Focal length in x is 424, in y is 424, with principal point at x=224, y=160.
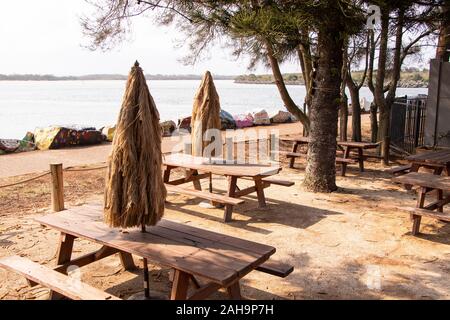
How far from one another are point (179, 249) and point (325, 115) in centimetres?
467

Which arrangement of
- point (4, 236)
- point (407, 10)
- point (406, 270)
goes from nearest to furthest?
point (406, 270) → point (4, 236) → point (407, 10)

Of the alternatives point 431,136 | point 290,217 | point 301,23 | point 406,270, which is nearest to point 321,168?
point 290,217

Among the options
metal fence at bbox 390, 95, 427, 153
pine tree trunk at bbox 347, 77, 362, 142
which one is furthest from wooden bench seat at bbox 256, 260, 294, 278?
pine tree trunk at bbox 347, 77, 362, 142

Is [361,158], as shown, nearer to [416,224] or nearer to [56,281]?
[416,224]

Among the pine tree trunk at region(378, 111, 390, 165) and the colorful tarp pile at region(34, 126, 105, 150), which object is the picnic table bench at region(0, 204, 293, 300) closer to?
the pine tree trunk at region(378, 111, 390, 165)

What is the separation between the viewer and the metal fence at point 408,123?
10609mm

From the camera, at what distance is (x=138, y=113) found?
293cm

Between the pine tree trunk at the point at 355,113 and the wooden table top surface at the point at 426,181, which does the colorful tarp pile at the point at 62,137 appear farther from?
the wooden table top surface at the point at 426,181

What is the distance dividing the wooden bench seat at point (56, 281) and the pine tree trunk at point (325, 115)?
490cm

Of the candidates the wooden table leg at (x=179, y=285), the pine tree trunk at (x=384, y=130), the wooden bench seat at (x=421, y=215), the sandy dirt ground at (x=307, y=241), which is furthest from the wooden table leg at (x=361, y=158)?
the wooden table leg at (x=179, y=285)

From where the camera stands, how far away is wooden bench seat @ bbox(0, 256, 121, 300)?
9.14 feet

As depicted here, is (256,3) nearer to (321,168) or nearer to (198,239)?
(321,168)

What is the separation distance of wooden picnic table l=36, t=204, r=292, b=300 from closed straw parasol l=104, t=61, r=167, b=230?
0.22 metres
